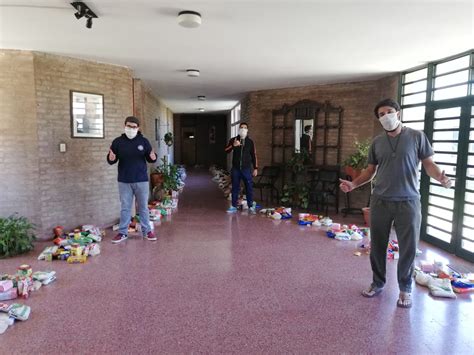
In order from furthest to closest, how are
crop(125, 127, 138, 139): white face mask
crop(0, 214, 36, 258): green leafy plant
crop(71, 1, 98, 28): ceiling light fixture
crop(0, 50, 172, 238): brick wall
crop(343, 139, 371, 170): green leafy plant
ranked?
1. crop(343, 139, 371, 170): green leafy plant
2. crop(0, 50, 172, 238): brick wall
3. crop(125, 127, 138, 139): white face mask
4. crop(0, 214, 36, 258): green leafy plant
5. crop(71, 1, 98, 28): ceiling light fixture

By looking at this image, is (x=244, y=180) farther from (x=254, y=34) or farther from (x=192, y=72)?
(x=254, y=34)

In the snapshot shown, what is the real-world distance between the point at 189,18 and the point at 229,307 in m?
2.63

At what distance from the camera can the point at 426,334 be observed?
2.64 m

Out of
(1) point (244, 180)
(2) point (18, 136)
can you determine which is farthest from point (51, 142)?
(1) point (244, 180)

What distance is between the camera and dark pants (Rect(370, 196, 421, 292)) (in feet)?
9.35

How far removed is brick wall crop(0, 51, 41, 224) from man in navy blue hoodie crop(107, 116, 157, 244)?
3.85 feet

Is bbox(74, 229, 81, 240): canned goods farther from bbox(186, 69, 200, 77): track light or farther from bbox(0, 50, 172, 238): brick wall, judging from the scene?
bbox(186, 69, 200, 77): track light

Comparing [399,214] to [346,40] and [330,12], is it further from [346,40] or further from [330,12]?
[346,40]

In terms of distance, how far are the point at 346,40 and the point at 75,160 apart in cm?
407

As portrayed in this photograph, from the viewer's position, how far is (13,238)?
436 cm

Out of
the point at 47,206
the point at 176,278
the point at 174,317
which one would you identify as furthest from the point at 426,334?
the point at 47,206

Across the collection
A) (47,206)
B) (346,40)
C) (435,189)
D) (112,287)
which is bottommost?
(112,287)

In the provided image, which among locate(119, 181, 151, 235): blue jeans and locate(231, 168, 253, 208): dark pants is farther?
locate(231, 168, 253, 208): dark pants

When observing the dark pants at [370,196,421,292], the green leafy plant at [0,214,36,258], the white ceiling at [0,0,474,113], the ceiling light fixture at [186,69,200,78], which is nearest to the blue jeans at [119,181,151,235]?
the green leafy plant at [0,214,36,258]
